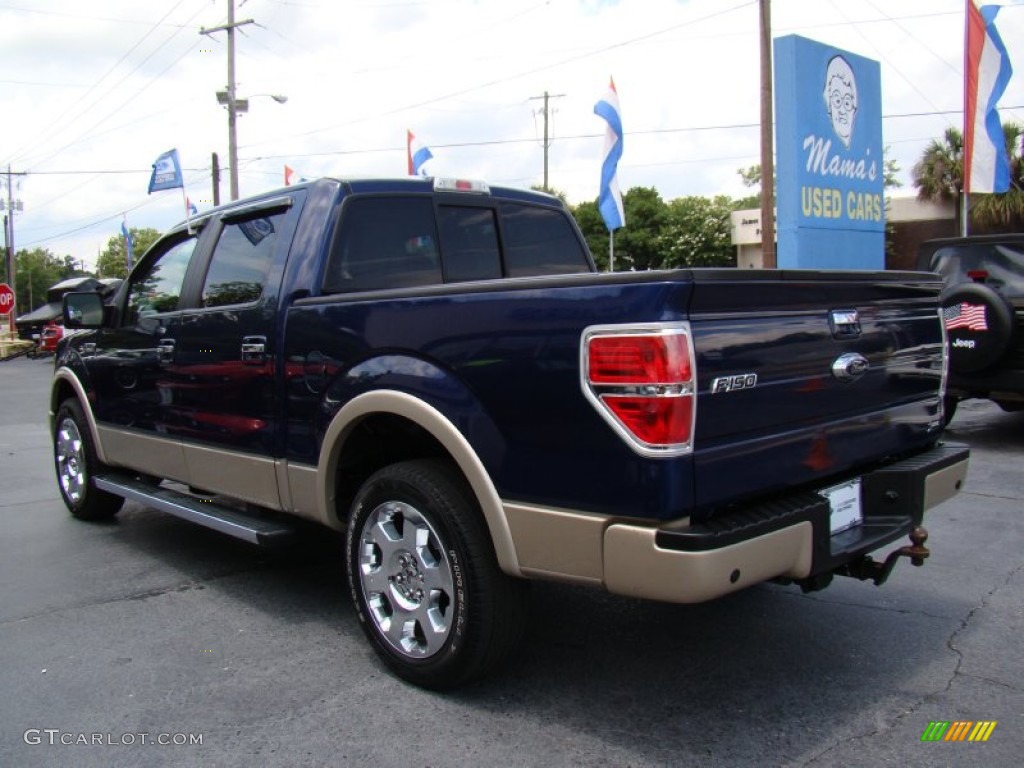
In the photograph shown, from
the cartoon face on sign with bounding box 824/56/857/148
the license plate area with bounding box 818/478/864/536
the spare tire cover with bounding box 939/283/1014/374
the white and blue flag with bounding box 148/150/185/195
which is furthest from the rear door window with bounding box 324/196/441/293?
the white and blue flag with bounding box 148/150/185/195

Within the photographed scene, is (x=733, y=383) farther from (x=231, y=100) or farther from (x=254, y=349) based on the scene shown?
(x=231, y=100)

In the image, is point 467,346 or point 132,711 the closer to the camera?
point 467,346

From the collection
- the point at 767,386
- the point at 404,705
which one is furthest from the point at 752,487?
the point at 404,705

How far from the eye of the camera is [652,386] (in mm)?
2561

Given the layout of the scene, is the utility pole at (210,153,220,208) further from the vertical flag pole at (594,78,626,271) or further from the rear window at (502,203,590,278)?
the rear window at (502,203,590,278)

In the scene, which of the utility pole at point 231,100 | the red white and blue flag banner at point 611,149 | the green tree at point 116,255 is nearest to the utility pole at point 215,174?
the utility pole at point 231,100

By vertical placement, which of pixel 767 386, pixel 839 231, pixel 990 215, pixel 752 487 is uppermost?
pixel 990 215

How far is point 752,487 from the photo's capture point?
2.85 m

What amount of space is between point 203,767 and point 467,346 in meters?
1.64

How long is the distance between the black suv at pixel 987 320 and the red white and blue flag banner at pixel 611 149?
9.53 m

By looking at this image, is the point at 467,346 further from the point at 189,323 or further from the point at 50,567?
the point at 50,567

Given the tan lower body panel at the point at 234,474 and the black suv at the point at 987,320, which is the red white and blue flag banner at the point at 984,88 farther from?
the tan lower body panel at the point at 234,474

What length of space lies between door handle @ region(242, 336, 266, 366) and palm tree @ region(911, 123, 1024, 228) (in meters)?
31.4

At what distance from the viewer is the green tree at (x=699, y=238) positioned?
52656 mm
